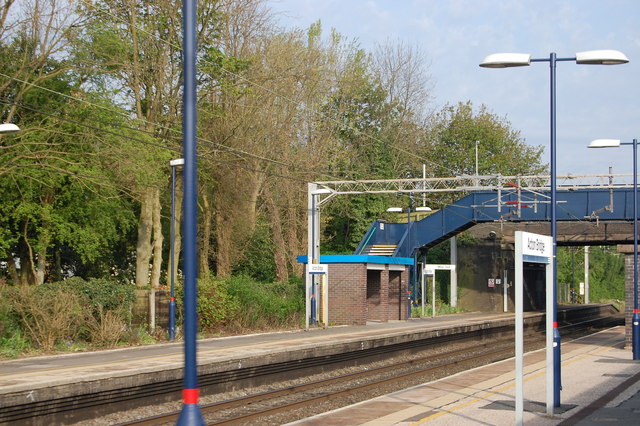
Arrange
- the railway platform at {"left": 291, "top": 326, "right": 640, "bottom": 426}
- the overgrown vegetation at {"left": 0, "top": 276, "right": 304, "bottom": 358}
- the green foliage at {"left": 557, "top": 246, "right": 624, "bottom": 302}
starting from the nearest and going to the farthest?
the railway platform at {"left": 291, "top": 326, "right": 640, "bottom": 426} → the overgrown vegetation at {"left": 0, "top": 276, "right": 304, "bottom": 358} → the green foliage at {"left": 557, "top": 246, "right": 624, "bottom": 302}

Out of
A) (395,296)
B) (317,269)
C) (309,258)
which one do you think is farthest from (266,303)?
(395,296)

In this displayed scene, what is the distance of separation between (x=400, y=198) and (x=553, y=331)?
4345cm

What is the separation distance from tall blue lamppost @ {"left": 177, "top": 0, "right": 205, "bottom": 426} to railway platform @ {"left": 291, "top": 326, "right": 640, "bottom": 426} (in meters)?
6.31

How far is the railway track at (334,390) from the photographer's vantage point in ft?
49.0

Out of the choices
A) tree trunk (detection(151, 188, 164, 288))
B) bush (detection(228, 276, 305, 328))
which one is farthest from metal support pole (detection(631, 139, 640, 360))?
tree trunk (detection(151, 188, 164, 288))

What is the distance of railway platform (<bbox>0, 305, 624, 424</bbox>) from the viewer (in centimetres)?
1316

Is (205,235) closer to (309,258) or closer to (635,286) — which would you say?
(309,258)

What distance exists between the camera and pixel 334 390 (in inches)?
743

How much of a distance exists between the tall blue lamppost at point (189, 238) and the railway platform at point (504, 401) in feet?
20.7

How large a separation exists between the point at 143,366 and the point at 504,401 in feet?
23.2

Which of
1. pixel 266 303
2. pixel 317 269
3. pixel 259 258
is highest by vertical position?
pixel 259 258

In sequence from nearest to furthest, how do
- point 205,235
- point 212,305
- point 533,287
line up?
point 212,305, point 205,235, point 533,287

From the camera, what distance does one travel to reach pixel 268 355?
18.8 metres

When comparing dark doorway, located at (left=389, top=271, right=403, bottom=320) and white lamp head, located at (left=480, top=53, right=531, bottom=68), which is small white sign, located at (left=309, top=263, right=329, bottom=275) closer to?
dark doorway, located at (left=389, top=271, right=403, bottom=320)
